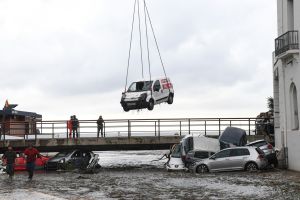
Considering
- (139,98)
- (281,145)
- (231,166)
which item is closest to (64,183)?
(231,166)

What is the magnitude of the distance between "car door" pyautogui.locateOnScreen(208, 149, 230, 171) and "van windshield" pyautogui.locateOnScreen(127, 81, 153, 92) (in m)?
12.9

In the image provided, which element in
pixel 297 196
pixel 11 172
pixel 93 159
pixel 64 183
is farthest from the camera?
pixel 93 159

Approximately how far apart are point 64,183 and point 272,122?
18274 millimetres

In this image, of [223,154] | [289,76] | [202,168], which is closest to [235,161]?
[223,154]

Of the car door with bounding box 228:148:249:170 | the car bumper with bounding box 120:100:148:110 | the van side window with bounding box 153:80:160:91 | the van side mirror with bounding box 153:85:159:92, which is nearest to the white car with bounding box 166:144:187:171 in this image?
the car door with bounding box 228:148:249:170

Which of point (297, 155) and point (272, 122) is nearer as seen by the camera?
point (297, 155)

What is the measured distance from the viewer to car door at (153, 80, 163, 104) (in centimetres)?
4006

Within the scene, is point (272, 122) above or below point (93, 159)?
above

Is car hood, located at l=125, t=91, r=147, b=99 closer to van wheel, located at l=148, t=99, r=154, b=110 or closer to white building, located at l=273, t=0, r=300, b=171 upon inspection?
van wheel, located at l=148, t=99, r=154, b=110

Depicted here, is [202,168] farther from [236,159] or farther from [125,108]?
[125,108]

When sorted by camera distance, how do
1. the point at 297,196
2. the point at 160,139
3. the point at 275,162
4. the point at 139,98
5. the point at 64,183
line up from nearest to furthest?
the point at 297,196, the point at 64,183, the point at 275,162, the point at 160,139, the point at 139,98

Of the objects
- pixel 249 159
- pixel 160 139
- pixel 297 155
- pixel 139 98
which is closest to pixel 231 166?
pixel 249 159

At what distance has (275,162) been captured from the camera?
96.5ft

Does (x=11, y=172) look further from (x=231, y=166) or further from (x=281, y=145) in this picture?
(x=281, y=145)
